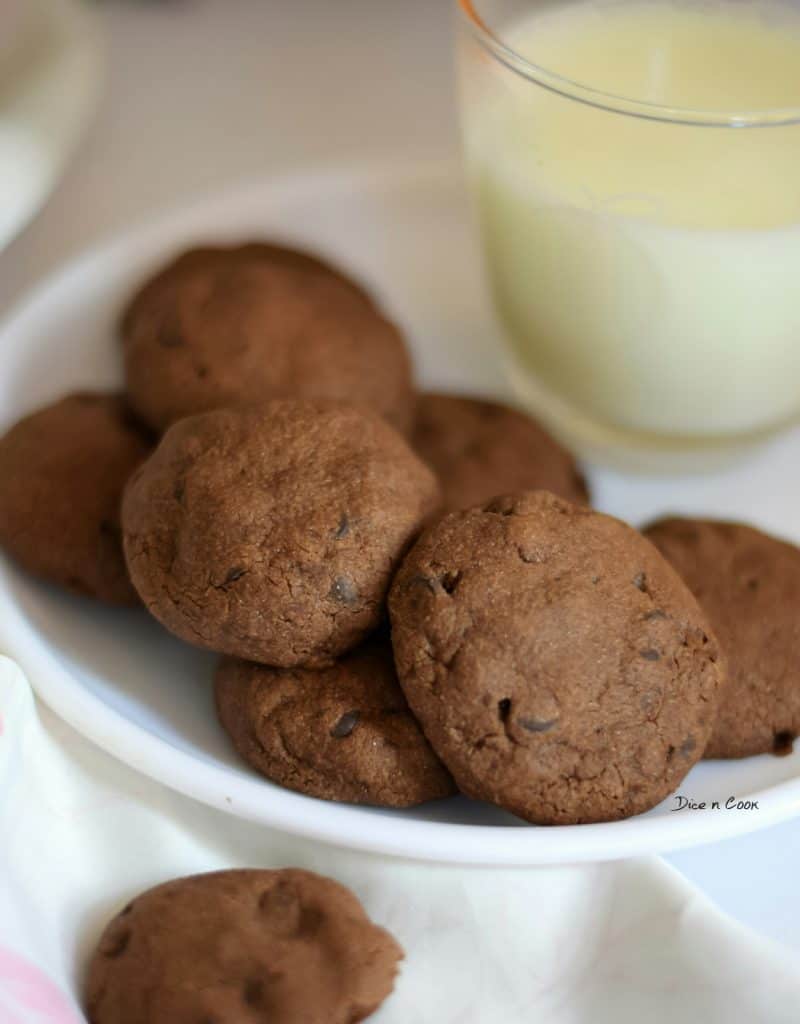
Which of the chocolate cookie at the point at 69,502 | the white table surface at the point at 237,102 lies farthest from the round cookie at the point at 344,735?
the white table surface at the point at 237,102

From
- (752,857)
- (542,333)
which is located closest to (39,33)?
(542,333)

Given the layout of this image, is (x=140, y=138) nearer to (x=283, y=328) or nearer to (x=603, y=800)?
(x=283, y=328)

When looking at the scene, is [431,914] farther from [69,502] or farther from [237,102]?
[237,102]

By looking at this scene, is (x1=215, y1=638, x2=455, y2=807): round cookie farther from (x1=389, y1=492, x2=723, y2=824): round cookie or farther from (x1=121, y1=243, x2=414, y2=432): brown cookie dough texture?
(x1=121, y1=243, x2=414, y2=432): brown cookie dough texture

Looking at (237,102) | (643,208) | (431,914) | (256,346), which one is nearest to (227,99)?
(237,102)

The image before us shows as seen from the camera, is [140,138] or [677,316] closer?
[677,316]

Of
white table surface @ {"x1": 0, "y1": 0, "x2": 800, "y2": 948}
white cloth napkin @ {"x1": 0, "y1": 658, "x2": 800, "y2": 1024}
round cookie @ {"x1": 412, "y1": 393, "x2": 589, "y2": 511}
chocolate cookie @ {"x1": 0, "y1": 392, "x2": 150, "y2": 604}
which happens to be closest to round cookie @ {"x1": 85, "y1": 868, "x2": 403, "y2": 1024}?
white cloth napkin @ {"x1": 0, "y1": 658, "x2": 800, "y2": 1024}
